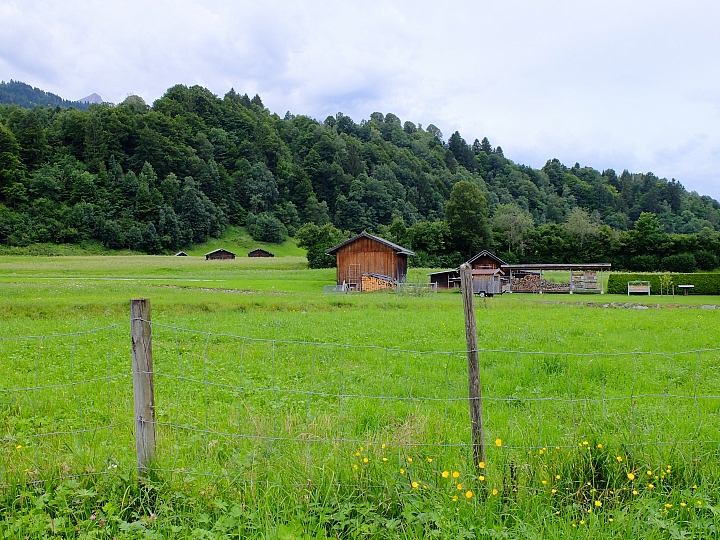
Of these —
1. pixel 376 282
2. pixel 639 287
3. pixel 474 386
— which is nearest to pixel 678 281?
pixel 639 287

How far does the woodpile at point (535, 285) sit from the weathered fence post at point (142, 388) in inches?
2072

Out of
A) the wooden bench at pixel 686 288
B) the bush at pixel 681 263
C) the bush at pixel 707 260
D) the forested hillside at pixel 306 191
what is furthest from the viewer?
the forested hillside at pixel 306 191

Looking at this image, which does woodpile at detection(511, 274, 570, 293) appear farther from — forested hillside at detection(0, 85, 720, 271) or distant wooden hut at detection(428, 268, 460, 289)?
forested hillside at detection(0, 85, 720, 271)

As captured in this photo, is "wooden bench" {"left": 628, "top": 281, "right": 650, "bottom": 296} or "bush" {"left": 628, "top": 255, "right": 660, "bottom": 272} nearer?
"wooden bench" {"left": 628, "top": 281, "right": 650, "bottom": 296}

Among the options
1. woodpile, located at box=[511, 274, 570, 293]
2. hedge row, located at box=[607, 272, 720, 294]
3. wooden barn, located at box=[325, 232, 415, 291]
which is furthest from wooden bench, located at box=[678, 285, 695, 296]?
wooden barn, located at box=[325, 232, 415, 291]

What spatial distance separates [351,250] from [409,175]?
10200cm

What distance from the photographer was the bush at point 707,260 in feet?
221

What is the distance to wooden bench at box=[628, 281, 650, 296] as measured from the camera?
44562mm

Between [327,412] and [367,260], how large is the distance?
41489 mm

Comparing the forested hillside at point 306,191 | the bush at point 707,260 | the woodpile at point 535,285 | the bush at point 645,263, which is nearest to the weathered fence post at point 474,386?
the woodpile at point 535,285

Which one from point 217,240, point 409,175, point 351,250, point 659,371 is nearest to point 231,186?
point 217,240

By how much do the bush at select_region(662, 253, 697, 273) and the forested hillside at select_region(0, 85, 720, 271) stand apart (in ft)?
0.62

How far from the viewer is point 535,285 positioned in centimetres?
5444

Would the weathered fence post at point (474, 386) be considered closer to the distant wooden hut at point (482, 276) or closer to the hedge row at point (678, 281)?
the distant wooden hut at point (482, 276)
